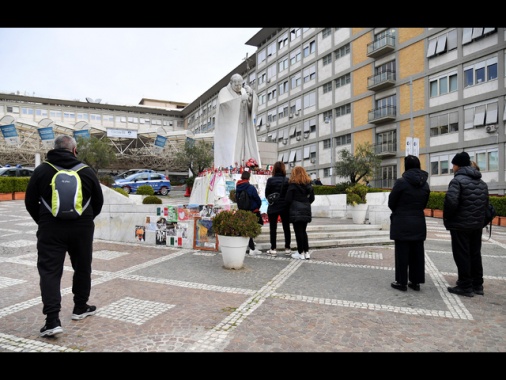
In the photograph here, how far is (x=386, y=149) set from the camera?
3192cm

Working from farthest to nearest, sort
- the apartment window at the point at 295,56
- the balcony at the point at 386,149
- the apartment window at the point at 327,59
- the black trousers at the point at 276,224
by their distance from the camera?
1. the apartment window at the point at 295,56
2. the apartment window at the point at 327,59
3. the balcony at the point at 386,149
4. the black trousers at the point at 276,224

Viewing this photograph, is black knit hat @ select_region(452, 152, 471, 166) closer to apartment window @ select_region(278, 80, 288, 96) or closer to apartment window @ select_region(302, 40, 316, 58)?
apartment window @ select_region(302, 40, 316, 58)

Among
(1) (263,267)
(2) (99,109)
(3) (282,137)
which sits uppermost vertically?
(2) (99,109)

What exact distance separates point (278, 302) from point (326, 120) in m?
36.2

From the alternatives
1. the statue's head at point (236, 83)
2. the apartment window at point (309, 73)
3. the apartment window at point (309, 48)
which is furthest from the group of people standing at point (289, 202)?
the apartment window at point (309, 48)

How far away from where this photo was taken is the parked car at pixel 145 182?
25.6m

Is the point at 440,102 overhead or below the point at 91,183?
overhead

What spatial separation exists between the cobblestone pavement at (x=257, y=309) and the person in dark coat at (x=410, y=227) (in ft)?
0.84

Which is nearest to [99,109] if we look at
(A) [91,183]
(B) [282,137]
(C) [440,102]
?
(B) [282,137]

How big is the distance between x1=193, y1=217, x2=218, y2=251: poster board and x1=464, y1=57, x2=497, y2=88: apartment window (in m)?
24.1

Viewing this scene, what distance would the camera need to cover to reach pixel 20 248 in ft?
26.9

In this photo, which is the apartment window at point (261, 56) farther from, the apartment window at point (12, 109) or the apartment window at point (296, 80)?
the apartment window at point (12, 109)
